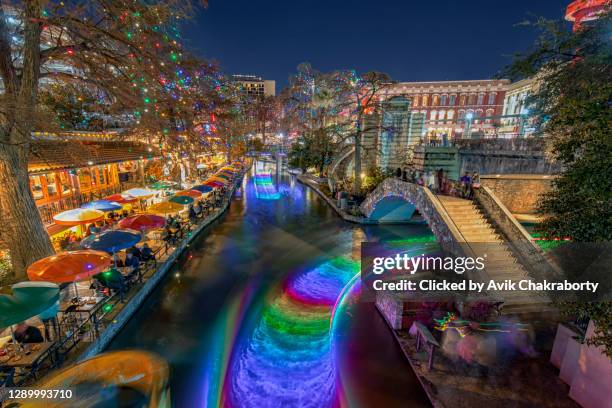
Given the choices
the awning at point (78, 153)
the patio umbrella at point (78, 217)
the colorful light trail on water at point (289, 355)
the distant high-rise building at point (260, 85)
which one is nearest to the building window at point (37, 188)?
the awning at point (78, 153)

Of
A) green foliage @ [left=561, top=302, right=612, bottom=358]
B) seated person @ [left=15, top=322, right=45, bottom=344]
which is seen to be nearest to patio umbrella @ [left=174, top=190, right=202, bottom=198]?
seated person @ [left=15, top=322, right=45, bottom=344]

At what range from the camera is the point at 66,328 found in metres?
7.68

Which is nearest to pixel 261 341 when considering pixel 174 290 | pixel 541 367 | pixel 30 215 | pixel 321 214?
pixel 174 290

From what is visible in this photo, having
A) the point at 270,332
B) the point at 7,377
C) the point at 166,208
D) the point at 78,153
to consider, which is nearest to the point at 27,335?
the point at 7,377

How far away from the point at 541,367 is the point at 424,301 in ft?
10.2

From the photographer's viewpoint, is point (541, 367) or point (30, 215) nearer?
point (541, 367)

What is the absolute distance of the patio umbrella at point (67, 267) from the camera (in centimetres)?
753

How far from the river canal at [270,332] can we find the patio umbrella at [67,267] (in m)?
2.30

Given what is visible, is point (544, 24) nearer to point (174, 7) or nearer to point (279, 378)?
point (174, 7)

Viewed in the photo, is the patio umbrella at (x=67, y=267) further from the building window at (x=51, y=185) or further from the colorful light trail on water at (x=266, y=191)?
the colorful light trail on water at (x=266, y=191)

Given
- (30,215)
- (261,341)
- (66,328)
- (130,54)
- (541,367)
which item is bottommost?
(261,341)

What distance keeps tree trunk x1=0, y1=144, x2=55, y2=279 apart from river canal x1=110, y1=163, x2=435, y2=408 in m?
4.29

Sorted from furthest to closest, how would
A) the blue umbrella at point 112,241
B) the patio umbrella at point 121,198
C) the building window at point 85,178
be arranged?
the building window at point 85,178, the patio umbrella at point 121,198, the blue umbrella at point 112,241

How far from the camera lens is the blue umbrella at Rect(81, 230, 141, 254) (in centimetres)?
968
